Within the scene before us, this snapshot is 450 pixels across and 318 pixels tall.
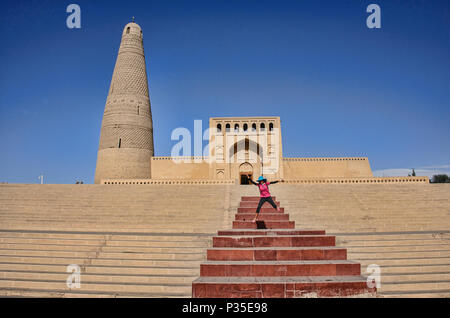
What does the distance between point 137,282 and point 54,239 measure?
274 centimetres

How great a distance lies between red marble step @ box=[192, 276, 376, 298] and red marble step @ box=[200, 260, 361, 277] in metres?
0.42

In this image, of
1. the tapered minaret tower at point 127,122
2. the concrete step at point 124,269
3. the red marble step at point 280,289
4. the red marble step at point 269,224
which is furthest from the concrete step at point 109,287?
the tapered minaret tower at point 127,122

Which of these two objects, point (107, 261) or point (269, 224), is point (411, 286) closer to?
point (269, 224)

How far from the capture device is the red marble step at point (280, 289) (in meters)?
3.58

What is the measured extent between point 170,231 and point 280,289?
3.95m

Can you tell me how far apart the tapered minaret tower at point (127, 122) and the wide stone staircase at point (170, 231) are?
273 inches

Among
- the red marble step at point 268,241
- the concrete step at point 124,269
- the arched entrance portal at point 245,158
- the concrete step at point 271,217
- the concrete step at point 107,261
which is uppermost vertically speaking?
the arched entrance portal at point 245,158

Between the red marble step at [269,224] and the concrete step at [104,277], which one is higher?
the red marble step at [269,224]

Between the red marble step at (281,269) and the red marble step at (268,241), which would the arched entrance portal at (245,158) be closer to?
the red marble step at (268,241)

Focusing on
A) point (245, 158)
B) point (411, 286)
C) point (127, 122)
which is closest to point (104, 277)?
point (411, 286)

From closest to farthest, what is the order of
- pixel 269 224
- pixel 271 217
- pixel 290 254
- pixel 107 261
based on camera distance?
pixel 290 254
pixel 107 261
pixel 269 224
pixel 271 217

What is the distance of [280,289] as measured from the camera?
3.59 metres
